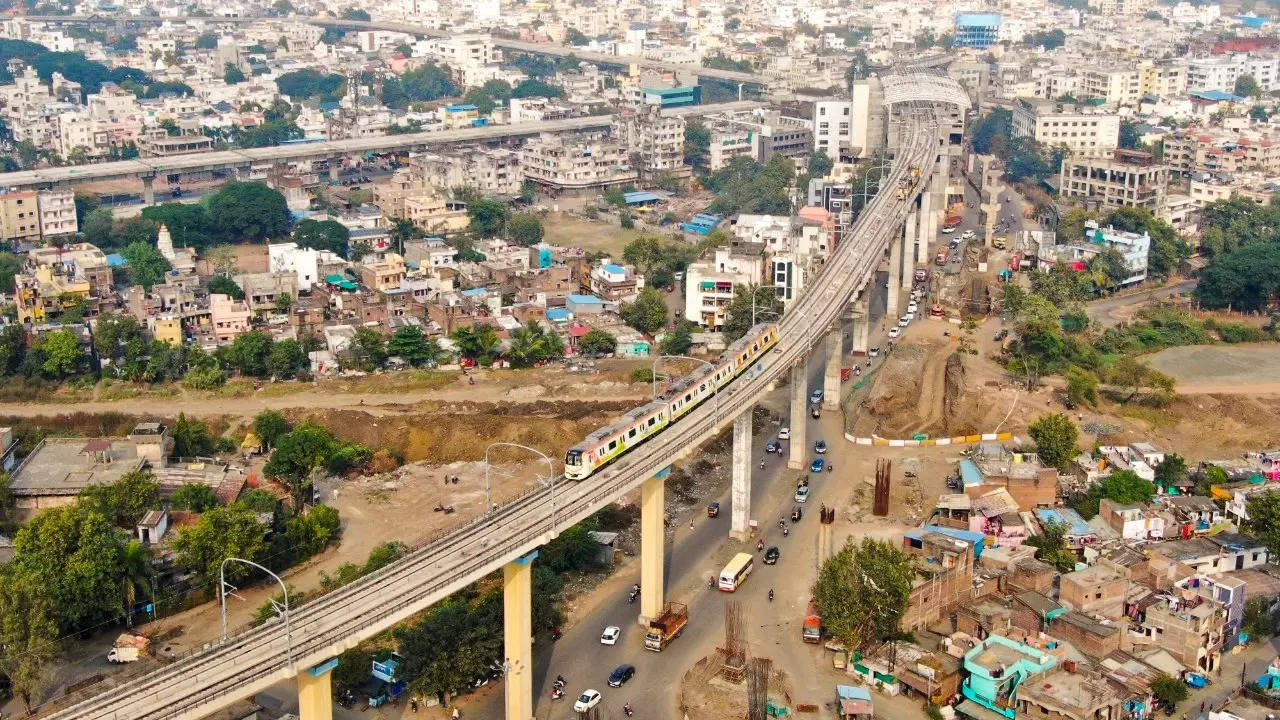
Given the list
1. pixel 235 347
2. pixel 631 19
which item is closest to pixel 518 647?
pixel 235 347

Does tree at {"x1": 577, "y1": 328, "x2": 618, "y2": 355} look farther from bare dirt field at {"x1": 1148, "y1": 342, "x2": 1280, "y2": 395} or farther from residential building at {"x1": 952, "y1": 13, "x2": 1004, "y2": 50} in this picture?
residential building at {"x1": 952, "y1": 13, "x2": 1004, "y2": 50}

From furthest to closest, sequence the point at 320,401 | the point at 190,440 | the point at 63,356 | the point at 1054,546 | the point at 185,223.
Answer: the point at 185,223, the point at 63,356, the point at 320,401, the point at 190,440, the point at 1054,546

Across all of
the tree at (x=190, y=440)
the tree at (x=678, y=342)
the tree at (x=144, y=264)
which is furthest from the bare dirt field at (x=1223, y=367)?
the tree at (x=144, y=264)

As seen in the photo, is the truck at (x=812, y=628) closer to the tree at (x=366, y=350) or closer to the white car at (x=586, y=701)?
the white car at (x=586, y=701)

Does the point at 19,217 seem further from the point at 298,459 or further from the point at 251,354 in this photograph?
the point at 298,459

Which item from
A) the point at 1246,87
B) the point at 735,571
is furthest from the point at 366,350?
the point at 1246,87

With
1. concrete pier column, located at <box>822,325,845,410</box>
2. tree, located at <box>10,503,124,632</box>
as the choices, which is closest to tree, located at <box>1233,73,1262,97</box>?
concrete pier column, located at <box>822,325,845,410</box>

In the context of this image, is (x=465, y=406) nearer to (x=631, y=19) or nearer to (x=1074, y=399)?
(x=1074, y=399)
